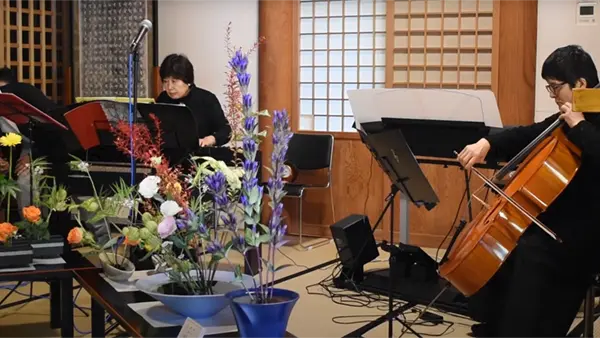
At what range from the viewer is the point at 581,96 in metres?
1.75

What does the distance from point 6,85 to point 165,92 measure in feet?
3.48

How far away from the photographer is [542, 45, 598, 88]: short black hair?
2480 mm

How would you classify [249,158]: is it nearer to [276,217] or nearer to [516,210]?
[276,217]

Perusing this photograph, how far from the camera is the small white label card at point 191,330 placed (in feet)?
5.25

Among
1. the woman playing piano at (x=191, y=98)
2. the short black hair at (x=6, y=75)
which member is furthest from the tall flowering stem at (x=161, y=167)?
the short black hair at (x=6, y=75)

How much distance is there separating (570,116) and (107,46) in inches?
173

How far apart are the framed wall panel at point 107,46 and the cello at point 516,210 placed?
394cm

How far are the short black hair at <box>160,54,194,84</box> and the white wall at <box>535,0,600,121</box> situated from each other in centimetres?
229

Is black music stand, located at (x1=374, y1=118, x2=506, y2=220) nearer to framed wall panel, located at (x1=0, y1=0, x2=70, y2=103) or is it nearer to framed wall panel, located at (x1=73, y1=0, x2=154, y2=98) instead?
framed wall panel, located at (x1=73, y1=0, x2=154, y2=98)

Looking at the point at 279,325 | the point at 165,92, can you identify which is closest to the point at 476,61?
the point at 165,92

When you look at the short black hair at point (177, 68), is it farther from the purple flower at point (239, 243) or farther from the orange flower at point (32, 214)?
the purple flower at point (239, 243)

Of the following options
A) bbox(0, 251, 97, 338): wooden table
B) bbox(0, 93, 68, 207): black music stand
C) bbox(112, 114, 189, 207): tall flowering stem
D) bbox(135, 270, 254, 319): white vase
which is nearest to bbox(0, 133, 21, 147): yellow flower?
bbox(0, 93, 68, 207): black music stand

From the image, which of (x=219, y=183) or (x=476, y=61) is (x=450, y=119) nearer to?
(x=476, y=61)

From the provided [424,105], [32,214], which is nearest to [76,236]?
[32,214]
